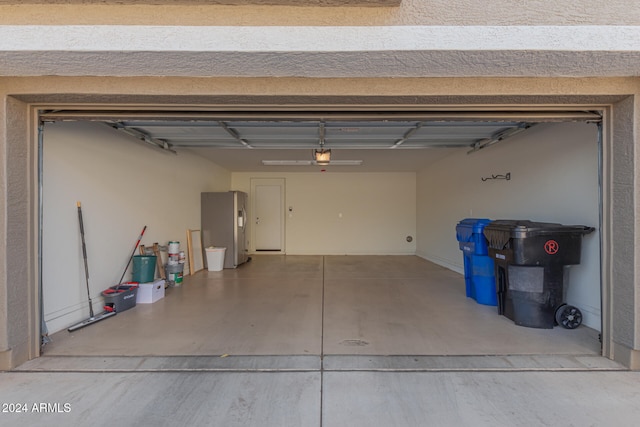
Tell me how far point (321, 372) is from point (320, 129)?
2.73m

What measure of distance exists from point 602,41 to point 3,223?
4.29m

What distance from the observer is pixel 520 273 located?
11.1 ft

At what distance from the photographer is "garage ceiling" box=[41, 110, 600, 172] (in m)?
2.74

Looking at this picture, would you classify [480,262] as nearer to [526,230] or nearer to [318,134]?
[526,230]

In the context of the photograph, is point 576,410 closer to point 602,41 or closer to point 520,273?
point 520,273

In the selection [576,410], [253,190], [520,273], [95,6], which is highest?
[95,6]

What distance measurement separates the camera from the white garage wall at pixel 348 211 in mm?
9195

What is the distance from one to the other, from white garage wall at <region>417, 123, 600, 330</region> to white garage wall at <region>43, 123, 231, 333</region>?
5.38 metres

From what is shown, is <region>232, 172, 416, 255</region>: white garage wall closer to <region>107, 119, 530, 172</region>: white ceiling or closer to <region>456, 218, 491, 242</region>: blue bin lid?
<region>107, 119, 530, 172</region>: white ceiling

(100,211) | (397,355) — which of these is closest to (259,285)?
(100,211)

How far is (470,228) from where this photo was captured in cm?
424

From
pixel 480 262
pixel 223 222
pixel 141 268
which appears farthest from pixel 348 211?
pixel 141 268

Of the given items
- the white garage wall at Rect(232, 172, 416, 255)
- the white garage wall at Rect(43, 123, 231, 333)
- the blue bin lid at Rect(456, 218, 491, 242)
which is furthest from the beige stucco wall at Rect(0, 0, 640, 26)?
the white garage wall at Rect(232, 172, 416, 255)

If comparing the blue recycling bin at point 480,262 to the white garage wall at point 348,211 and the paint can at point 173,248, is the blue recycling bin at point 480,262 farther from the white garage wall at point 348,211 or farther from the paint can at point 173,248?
the white garage wall at point 348,211
